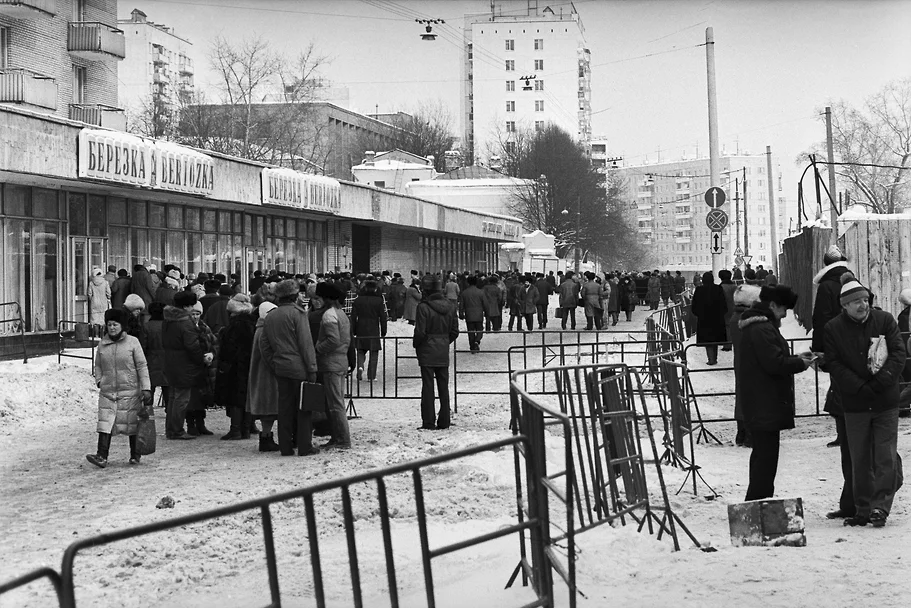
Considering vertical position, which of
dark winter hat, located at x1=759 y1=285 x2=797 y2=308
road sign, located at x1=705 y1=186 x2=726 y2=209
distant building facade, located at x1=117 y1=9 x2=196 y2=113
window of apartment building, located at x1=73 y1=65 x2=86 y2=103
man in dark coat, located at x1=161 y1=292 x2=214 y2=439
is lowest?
man in dark coat, located at x1=161 y1=292 x2=214 y2=439

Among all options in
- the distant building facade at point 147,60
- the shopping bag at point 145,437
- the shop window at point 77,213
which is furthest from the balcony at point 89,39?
the distant building facade at point 147,60

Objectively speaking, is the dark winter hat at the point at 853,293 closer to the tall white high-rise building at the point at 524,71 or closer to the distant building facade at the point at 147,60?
the distant building facade at the point at 147,60

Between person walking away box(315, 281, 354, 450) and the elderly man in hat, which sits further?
person walking away box(315, 281, 354, 450)

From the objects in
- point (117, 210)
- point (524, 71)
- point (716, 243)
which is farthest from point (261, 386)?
point (524, 71)

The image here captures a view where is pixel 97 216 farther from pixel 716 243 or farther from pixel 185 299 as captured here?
pixel 185 299

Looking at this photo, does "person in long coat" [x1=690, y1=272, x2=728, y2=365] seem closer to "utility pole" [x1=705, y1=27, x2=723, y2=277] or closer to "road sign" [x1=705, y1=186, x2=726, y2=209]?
"road sign" [x1=705, y1=186, x2=726, y2=209]

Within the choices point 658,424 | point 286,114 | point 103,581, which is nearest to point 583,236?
point 286,114

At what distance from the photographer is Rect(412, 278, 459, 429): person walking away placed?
13.6 metres

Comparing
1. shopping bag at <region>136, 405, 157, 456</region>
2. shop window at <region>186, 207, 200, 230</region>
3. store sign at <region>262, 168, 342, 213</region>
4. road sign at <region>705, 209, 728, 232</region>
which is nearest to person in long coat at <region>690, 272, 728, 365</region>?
road sign at <region>705, 209, 728, 232</region>

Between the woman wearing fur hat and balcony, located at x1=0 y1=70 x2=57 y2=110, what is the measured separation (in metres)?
20.0

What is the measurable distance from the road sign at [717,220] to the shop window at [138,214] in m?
12.9

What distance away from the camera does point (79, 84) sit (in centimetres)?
3681

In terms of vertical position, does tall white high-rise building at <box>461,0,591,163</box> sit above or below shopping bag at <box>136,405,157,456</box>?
above

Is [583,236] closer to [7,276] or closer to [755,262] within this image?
[7,276]
